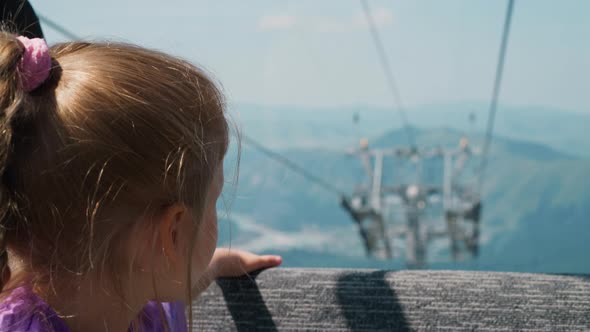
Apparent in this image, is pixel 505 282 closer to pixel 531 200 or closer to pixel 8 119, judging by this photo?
pixel 8 119

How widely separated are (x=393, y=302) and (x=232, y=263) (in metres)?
0.18

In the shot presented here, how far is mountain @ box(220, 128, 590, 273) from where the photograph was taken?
26656 millimetres

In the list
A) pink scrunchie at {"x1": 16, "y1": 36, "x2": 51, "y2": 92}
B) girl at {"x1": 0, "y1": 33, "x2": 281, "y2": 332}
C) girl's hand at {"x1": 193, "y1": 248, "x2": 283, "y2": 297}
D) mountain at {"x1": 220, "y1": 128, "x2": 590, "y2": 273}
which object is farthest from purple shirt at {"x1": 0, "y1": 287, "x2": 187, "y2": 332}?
mountain at {"x1": 220, "y1": 128, "x2": 590, "y2": 273}

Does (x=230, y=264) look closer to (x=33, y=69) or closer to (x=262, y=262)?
(x=262, y=262)

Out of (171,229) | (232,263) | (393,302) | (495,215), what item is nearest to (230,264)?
(232,263)

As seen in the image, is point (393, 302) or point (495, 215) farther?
point (495, 215)

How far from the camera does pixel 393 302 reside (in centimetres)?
84

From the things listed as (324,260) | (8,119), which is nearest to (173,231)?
(8,119)

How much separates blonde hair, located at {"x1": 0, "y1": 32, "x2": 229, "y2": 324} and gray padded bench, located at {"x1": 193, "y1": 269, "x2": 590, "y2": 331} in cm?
29

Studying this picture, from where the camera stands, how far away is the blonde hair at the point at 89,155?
1.83 feet

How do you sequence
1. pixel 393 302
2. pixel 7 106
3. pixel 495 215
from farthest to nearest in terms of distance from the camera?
pixel 495 215, pixel 393 302, pixel 7 106

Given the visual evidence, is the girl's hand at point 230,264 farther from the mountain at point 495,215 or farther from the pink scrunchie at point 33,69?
the mountain at point 495,215

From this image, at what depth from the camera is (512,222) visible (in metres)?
28.8

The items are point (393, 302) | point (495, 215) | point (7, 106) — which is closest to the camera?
point (7, 106)
